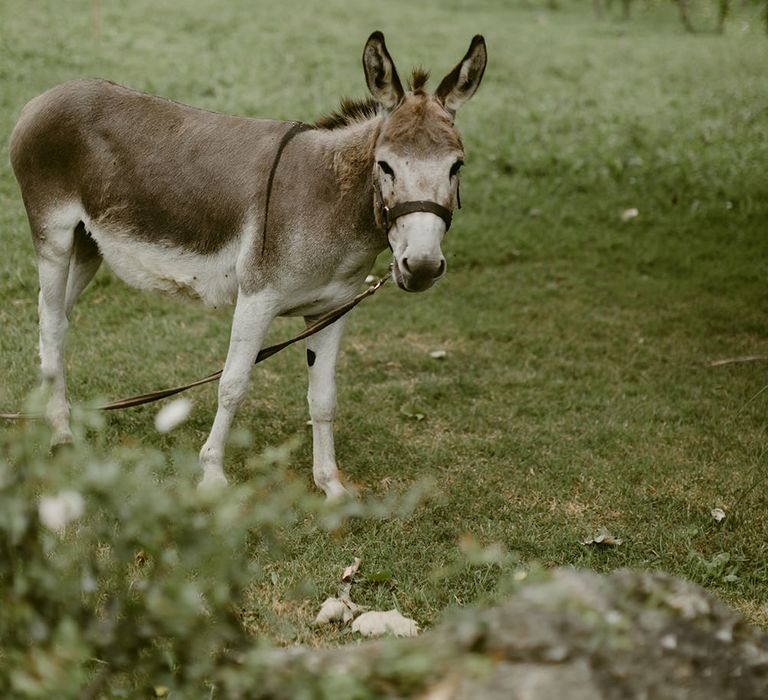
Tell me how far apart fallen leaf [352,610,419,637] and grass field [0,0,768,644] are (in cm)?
10

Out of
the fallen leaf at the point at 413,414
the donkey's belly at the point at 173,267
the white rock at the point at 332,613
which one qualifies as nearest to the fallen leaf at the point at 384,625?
the white rock at the point at 332,613

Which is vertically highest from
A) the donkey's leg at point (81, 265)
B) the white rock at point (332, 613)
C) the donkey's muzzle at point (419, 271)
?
the donkey's muzzle at point (419, 271)

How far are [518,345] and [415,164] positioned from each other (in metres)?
3.94

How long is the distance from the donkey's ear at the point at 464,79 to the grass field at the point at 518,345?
6.99ft

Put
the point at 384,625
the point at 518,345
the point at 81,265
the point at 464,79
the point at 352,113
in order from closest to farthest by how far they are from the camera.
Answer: the point at 384,625
the point at 464,79
the point at 352,113
the point at 81,265
the point at 518,345

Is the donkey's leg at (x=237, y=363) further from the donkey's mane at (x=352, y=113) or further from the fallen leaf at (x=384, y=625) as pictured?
the fallen leaf at (x=384, y=625)

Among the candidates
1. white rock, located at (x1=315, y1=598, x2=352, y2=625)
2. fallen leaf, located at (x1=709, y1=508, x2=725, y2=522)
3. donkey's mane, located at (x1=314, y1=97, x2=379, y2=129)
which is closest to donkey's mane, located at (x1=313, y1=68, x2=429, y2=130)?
donkey's mane, located at (x1=314, y1=97, x2=379, y2=129)

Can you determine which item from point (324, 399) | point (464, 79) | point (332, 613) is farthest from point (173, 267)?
point (332, 613)

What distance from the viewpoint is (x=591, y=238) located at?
1059 centimetres

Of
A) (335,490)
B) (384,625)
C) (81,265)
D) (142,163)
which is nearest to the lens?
(384,625)

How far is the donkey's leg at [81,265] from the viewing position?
5.41m

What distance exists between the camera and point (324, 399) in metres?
5.05

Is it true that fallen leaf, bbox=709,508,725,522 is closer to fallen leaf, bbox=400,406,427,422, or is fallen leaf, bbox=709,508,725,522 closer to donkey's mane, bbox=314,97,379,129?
fallen leaf, bbox=400,406,427,422

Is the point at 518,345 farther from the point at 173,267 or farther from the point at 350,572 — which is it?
the point at 350,572
